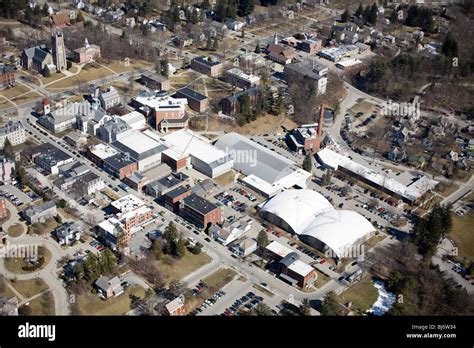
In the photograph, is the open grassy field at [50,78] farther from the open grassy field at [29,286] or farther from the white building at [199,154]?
the open grassy field at [29,286]

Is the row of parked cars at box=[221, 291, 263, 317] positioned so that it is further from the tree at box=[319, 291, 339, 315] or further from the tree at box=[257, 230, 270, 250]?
the tree at box=[257, 230, 270, 250]

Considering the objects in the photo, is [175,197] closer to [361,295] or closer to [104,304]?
[104,304]

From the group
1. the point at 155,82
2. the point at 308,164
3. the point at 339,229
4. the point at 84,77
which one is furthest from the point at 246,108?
the point at 339,229

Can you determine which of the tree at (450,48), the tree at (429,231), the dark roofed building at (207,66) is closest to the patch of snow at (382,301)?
the tree at (429,231)

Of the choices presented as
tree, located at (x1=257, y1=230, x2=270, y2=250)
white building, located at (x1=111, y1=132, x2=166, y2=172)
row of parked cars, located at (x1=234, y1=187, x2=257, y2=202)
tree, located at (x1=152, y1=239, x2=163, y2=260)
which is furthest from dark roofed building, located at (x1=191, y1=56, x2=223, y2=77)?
tree, located at (x1=152, y1=239, x2=163, y2=260)

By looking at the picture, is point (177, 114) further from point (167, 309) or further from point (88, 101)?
point (167, 309)

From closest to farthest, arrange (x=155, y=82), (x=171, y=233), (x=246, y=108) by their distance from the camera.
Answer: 1. (x=171, y=233)
2. (x=246, y=108)
3. (x=155, y=82)

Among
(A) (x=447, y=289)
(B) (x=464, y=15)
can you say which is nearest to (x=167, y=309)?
(A) (x=447, y=289)
